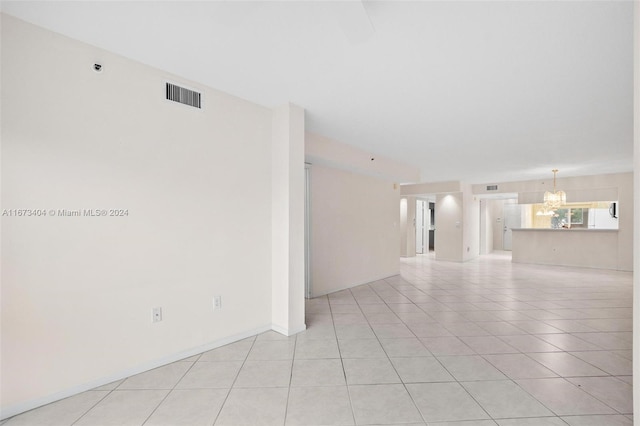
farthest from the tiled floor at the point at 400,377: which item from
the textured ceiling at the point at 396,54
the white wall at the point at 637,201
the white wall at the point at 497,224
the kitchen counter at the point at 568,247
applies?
the white wall at the point at 497,224

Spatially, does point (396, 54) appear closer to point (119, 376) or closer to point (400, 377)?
point (400, 377)

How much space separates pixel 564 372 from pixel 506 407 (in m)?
1.01

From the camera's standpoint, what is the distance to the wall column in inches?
138

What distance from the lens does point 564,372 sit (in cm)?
268

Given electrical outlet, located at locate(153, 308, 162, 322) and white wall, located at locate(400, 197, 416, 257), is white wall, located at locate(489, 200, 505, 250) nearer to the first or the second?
white wall, located at locate(400, 197, 416, 257)

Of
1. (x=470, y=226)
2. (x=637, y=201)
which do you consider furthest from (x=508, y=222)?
(x=637, y=201)

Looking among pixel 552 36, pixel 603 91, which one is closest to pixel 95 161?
pixel 552 36

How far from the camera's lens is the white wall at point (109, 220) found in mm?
2059

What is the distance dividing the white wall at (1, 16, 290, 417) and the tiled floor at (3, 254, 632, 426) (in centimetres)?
32

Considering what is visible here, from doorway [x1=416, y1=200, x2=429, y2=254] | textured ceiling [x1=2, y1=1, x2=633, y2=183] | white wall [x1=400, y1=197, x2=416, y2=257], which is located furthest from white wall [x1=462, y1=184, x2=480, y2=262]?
textured ceiling [x1=2, y1=1, x2=633, y2=183]

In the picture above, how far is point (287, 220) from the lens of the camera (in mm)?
3500

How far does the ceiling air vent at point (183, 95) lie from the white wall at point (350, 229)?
2526mm

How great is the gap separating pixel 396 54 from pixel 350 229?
158 inches

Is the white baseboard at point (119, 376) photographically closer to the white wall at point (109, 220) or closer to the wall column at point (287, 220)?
the white wall at point (109, 220)
